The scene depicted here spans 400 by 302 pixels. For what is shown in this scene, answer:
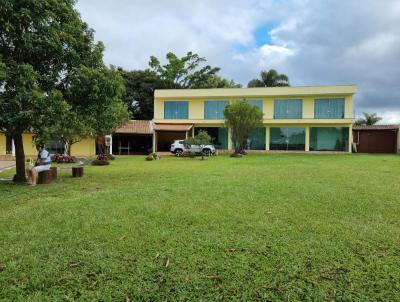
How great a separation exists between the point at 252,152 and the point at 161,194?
2244 cm

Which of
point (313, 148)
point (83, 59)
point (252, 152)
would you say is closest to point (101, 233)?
point (83, 59)

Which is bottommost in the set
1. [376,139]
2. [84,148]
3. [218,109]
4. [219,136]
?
[84,148]

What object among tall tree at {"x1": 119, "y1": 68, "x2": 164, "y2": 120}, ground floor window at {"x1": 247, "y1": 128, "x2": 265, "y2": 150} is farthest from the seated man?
tall tree at {"x1": 119, "y1": 68, "x2": 164, "y2": 120}

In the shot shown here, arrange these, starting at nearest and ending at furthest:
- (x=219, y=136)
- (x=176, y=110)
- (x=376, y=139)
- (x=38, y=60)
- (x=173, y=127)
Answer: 1. (x=38, y=60)
2. (x=173, y=127)
3. (x=219, y=136)
4. (x=376, y=139)
5. (x=176, y=110)

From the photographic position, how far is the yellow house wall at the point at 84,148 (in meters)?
29.4

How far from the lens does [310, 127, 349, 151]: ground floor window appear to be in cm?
2850

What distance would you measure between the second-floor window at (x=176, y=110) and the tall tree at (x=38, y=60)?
21.4 metres

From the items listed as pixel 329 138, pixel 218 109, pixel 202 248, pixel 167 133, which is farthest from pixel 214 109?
pixel 202 248

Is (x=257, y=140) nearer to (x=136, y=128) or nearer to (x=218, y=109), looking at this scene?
(x=218, y=109)

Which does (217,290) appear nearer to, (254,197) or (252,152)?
(254,197)

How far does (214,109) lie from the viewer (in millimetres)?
30656

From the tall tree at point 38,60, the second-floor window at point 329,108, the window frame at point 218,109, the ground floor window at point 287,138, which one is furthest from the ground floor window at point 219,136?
the tall tree at point 38,60

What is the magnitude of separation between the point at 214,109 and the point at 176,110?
3.87 metres

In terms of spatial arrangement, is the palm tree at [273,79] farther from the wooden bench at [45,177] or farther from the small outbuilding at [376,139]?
the wooden bench at [45,177]
